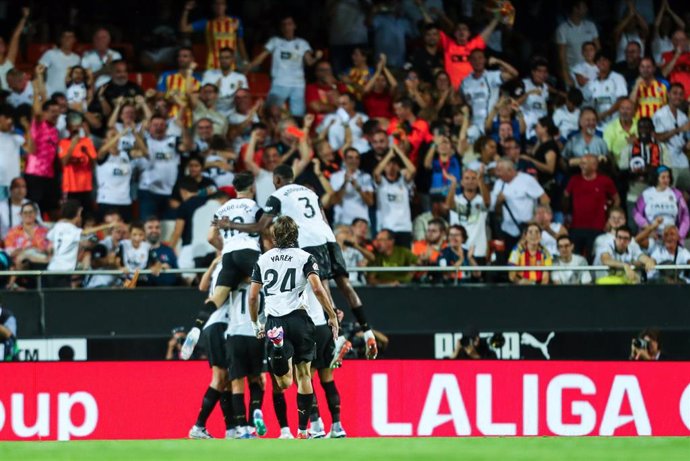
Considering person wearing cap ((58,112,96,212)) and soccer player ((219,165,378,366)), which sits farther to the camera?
person wearing cap ((58,112,96,212))

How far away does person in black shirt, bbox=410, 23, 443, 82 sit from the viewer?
2216 centimetres

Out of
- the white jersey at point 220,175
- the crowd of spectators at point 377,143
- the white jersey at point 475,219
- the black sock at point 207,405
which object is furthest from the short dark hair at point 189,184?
the black sock at point 207,405

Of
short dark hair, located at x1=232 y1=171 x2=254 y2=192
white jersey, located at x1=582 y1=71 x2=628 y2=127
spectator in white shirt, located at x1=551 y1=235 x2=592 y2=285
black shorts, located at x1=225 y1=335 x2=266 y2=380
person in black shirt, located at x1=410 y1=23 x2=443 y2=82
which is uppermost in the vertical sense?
person in black shirt, located at x1=410 y1=23 x2=443 y2=82

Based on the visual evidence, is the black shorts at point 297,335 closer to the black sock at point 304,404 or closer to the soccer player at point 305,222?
the black sock at point 304,404

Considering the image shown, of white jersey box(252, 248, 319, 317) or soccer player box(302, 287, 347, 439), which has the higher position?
white jersey box(252, 248, 319, 317)

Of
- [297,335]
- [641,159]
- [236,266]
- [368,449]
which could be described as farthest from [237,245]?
[641,159]

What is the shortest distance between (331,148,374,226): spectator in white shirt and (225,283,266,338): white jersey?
467 centimetres

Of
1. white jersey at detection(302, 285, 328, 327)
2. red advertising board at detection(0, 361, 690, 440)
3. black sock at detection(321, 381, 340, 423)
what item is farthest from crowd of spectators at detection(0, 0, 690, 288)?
black sock at detection(321, 381, 340, 423)

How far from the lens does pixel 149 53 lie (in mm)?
22297

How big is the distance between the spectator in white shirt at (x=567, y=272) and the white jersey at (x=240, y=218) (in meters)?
5.02

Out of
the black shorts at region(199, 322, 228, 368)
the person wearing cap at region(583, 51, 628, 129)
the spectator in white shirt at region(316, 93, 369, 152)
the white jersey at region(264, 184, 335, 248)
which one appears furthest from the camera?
the person wearing cap at region(583, 51, 628, 129)

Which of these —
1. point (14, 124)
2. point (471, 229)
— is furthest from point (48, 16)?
point (471, 229)

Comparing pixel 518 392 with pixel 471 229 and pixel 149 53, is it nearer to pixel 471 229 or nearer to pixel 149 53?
pixel 471 229

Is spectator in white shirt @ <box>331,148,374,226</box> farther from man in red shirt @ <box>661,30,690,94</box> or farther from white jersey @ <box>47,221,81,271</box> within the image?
man in red shirt @ <box>661,30,690,94</box>
